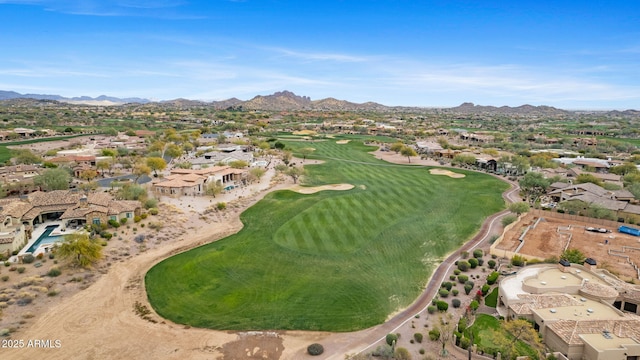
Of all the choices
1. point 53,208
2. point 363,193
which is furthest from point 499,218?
point 53,208

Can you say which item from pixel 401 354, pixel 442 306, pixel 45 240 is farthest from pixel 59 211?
pixel 442 306

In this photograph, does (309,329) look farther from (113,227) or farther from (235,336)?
(113,227)

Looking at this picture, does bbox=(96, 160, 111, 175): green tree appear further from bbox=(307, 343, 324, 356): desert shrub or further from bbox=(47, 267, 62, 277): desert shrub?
bbox=(307, 343, 324, 356): desert shrub

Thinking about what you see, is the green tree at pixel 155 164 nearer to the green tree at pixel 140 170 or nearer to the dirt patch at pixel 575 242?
the green tree at pixel 140 170

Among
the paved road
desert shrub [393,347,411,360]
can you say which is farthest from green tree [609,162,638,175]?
desert shrub [393,347,411,360]

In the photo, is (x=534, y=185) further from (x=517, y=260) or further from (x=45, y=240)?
(x=45, y=240)

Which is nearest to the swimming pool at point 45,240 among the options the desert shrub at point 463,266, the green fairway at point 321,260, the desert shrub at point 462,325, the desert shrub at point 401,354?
the green fairway at point 321,260
